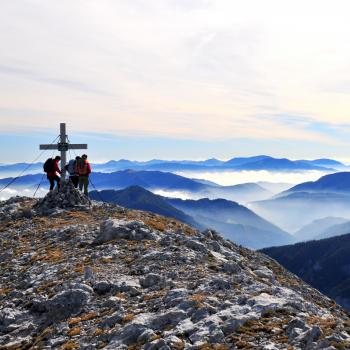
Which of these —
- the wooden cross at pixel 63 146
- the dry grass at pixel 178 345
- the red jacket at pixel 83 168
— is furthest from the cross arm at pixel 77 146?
the dry grass at pixel 178 345

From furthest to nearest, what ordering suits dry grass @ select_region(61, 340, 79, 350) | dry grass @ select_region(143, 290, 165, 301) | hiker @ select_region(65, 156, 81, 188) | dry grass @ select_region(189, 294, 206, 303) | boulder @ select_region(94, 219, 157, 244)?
hiker @ select_region(65, 156, 81, 188) → boulder @ select_region(94, 219, 157, 244) → dry grass @ select_region(143, 290, 165, 301) → dry grass @ select_region(189, 294, 206, 303) → dry grass @ select_region(61, 340, 79, 350)

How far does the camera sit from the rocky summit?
12906mm

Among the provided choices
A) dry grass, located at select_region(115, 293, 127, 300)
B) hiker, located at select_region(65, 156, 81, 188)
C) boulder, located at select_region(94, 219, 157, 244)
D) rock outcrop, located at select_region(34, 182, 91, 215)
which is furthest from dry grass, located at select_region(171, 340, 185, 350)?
hiker, located at select_region(65, 156, 81, 188)

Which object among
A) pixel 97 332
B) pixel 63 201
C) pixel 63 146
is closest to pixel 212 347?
pixel 97 332

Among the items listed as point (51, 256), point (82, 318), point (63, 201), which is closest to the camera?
point (82, 318)

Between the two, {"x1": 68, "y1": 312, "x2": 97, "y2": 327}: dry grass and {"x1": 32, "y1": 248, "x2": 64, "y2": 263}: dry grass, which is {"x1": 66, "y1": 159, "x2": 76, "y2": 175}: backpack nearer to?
{"x1": 32, "y1": 248, "x2": 64, "y2": 263}: dry grass

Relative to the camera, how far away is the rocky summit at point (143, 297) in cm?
1291

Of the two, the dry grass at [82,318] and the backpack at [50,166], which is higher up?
the backpack at [50,166]

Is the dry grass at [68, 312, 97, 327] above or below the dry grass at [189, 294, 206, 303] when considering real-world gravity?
below

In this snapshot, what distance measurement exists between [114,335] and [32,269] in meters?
8.92

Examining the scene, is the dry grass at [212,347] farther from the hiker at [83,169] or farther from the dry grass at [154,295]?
the hiker at [83,169]

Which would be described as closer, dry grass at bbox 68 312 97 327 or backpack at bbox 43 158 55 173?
dry grass at bbox 68 312 97 327

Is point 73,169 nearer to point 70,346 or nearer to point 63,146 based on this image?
point 63,146

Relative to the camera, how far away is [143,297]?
16.7 metres
